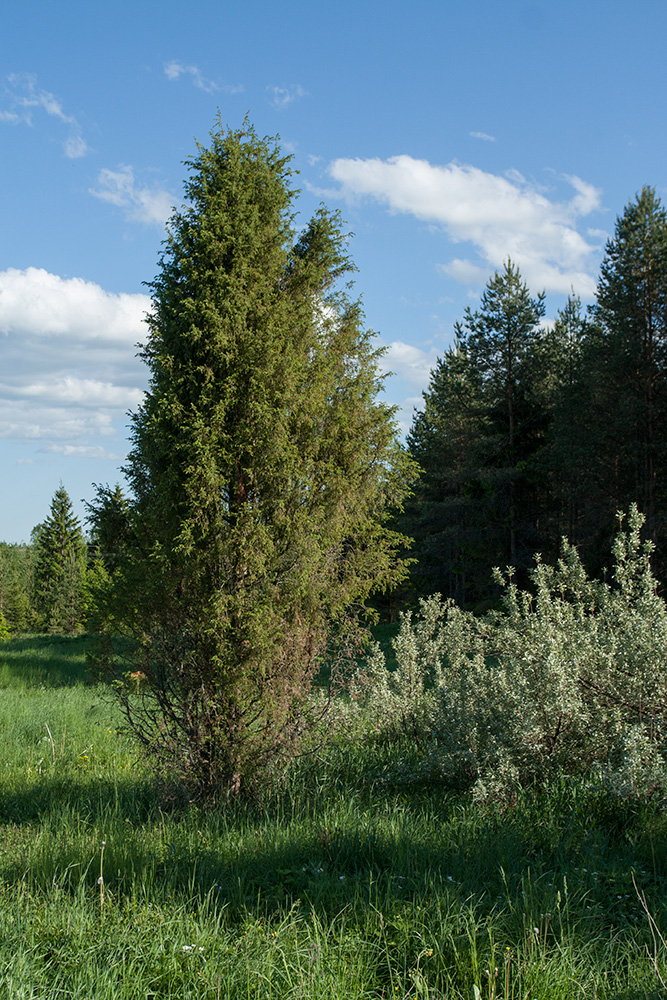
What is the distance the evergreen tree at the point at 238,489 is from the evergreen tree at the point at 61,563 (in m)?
44.7

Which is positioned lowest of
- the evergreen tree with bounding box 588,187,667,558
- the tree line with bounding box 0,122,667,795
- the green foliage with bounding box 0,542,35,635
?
the green foliage with bounding box 0,542,35,635

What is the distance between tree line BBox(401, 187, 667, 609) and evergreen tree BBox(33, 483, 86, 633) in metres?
25.6

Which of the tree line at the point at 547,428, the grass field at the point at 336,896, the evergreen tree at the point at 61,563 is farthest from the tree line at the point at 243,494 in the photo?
the evergreen tree at the point at 61,563

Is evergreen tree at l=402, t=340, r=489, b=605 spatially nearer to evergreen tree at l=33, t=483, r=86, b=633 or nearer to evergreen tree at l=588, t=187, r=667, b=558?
evergreen tree at l=588, t=187, r=667, b=558

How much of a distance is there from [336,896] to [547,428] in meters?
25.8

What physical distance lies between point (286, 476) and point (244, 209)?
7.83 ft

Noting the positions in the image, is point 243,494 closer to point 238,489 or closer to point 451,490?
point 238,489

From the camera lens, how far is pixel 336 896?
3438mm

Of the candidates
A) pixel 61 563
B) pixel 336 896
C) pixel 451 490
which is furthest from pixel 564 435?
pixel 61 563

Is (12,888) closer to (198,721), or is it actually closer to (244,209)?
(198,721)

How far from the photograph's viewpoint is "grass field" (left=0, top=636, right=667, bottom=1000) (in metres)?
2.79

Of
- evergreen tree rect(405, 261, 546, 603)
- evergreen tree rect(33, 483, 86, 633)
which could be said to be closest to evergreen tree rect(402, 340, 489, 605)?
evergreen tree rect(405, 261, 546, 603)

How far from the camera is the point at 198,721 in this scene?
5430mm

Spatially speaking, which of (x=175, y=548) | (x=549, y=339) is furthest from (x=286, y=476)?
(x=549, y=339)
